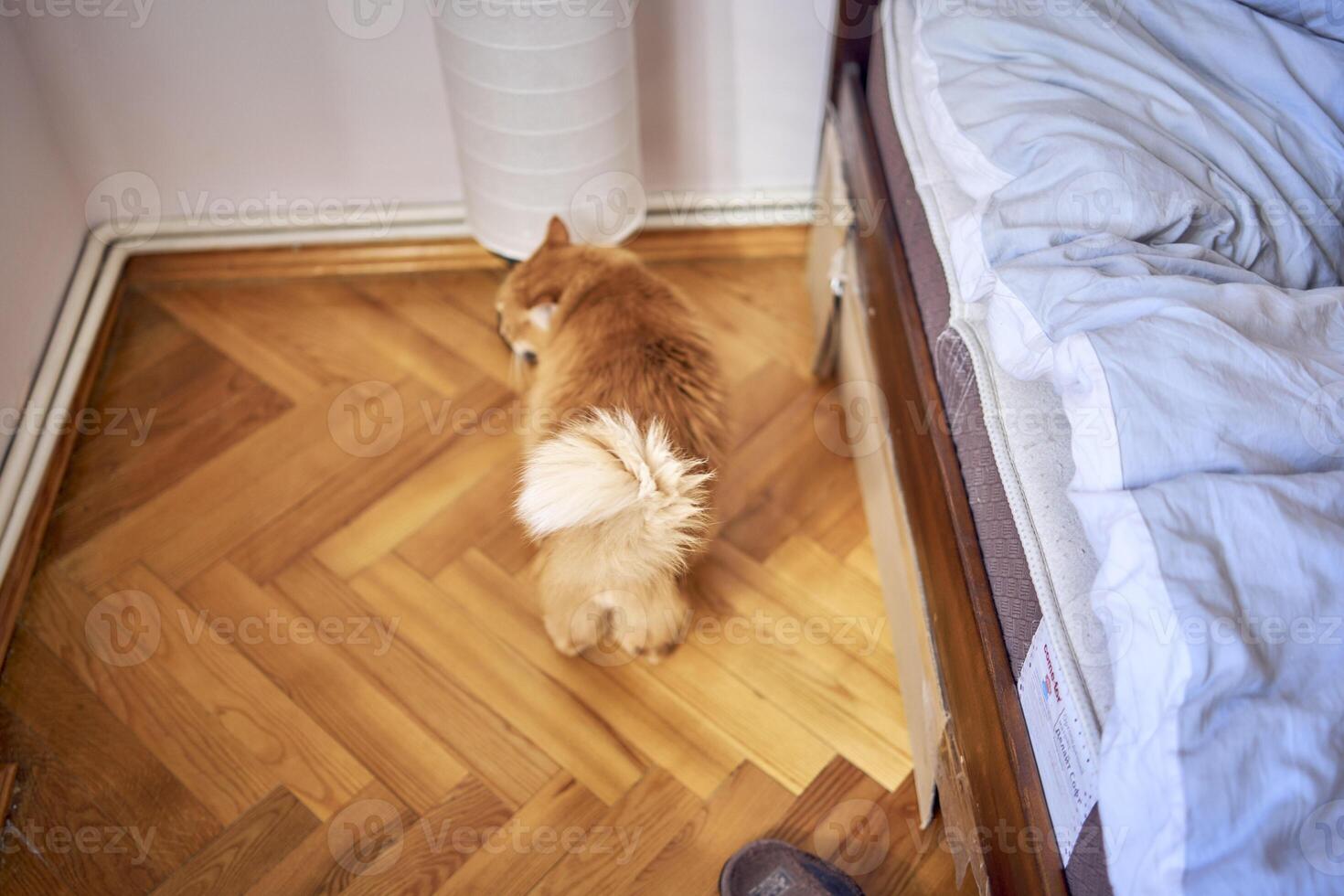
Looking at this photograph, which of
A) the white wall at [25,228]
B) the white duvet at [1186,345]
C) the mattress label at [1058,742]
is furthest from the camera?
the white wall at [25,228]

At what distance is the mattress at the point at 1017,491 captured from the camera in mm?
736

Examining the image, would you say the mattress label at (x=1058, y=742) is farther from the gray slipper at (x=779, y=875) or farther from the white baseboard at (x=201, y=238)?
the white baseboard at (x=201, y=238)

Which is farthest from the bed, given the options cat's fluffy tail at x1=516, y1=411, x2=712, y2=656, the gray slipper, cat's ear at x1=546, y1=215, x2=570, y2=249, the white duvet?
cat's ear at x1=546, y1=215, x2=570, y2=249

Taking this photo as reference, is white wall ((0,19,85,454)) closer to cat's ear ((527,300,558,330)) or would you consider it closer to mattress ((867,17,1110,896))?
cat's ear ((527,300,558,330))

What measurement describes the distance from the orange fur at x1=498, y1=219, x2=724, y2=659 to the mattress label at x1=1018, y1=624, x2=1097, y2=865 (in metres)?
0.32

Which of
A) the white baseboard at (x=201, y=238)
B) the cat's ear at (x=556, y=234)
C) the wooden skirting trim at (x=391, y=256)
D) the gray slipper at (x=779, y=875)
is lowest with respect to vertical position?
the gray slipper at (x=779, y=875)

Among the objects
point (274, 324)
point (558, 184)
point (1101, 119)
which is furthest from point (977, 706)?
point (274, 324)

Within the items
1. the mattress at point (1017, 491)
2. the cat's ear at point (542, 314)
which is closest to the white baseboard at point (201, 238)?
the cat's ear at point (542, 314)

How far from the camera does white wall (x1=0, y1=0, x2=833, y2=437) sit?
1407 millimetres

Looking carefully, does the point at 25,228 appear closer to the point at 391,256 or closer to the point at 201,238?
the point at 201,238

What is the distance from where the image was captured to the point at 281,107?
1.52m

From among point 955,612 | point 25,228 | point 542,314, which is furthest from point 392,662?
point 25,228

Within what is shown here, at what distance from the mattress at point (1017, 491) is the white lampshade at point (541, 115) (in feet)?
1.58

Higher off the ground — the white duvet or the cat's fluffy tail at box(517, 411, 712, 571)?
the white duvet
